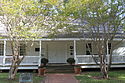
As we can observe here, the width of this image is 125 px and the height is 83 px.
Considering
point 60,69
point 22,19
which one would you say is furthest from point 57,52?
point 22,19

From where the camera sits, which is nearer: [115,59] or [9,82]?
[9,82]

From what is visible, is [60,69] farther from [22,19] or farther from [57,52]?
[22,19]

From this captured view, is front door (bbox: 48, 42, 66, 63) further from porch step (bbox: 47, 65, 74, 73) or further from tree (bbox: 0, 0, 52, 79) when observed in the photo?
tree (bbox: 0, 0, 52, 79)

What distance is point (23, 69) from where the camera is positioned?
15992 millimetres

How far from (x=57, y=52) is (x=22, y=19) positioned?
921cm

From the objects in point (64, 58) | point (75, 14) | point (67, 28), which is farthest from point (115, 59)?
point (75, 14)

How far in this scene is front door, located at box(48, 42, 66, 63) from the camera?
61.0 ft

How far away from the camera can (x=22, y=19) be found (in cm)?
1005

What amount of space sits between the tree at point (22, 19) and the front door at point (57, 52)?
778 centimetres

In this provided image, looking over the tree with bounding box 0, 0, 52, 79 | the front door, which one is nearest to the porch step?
the front door

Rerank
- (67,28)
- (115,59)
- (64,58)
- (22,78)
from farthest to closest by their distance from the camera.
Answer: (64,58)
(115,59)
(67,28)
(22,78)

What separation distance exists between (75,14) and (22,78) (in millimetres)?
5169

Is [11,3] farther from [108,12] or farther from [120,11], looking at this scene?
[120,11]

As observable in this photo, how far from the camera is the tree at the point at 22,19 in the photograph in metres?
8.95
